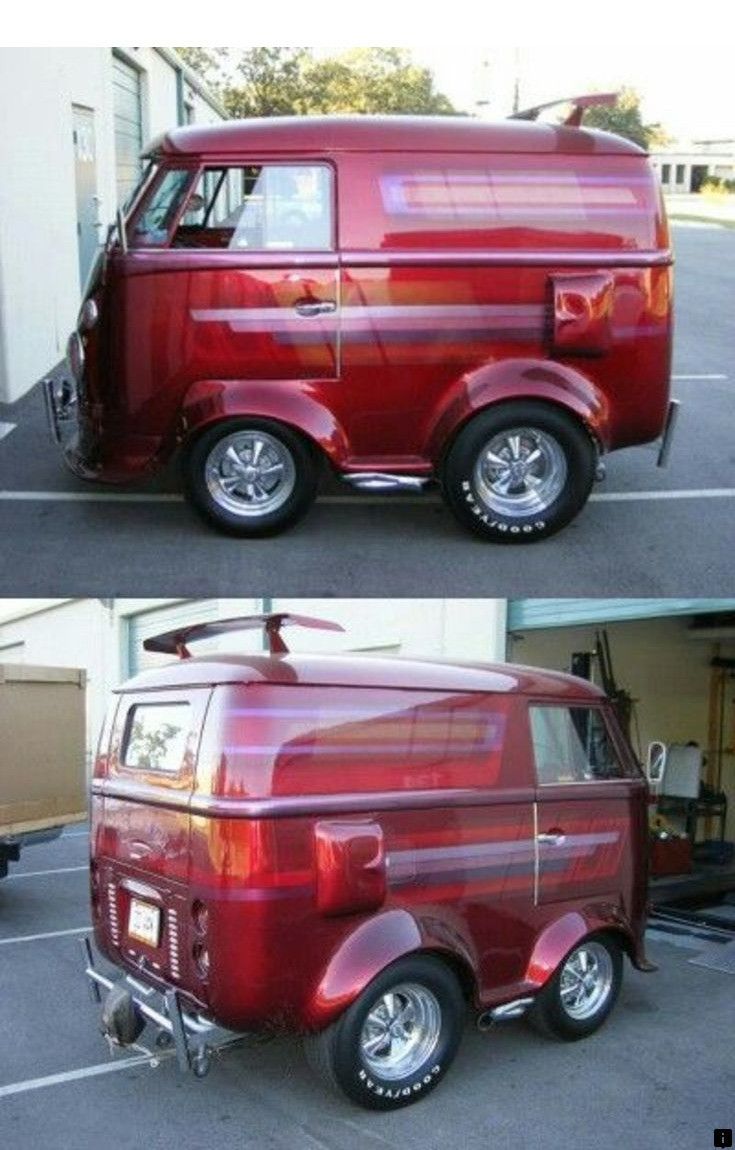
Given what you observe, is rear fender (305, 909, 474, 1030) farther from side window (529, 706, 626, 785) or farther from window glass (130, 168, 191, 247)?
window glass (130, 168, 191, 247)

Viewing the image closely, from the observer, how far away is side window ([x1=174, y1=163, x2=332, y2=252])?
5914 mm

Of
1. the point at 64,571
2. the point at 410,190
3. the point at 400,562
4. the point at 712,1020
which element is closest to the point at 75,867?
the point at 64,571

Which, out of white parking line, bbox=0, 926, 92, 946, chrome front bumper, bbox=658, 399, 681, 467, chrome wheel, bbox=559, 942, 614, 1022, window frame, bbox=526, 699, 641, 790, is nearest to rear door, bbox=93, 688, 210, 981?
window frame, bbox=526, 699, 641, 790

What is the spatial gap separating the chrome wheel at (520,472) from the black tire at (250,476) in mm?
1014

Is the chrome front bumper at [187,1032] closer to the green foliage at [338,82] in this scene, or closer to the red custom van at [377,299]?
the red custom van at [377,299]

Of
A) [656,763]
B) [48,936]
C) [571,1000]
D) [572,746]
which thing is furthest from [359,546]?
[48,936]

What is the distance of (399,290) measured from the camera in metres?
5.94

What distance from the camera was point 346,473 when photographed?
6168mm

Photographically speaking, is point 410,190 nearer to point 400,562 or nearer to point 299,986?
point 400,562

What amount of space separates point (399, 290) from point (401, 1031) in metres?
3.78

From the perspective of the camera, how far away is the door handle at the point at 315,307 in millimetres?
5930

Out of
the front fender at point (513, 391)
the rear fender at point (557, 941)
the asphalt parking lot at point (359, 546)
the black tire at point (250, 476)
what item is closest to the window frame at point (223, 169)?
the black tire at point (250, 476)

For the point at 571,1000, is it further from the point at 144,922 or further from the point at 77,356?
the point at 77,356

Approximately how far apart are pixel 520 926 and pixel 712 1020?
1649 mm
